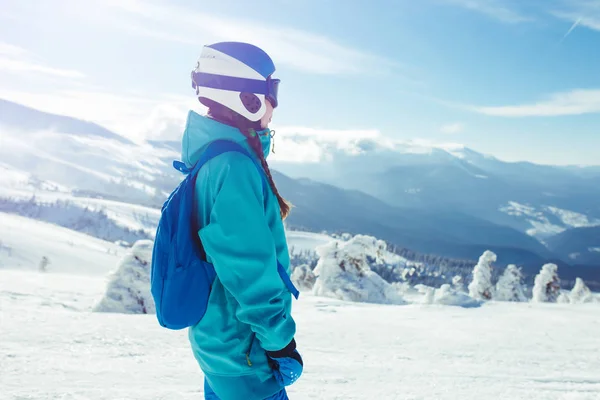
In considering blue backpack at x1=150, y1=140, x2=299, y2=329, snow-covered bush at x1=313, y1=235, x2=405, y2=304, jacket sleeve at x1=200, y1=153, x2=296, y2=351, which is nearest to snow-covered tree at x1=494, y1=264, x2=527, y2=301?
snow-covered bush at x1=313, y1=235, x2=405, y2=304

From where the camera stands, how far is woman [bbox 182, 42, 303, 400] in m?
1.99

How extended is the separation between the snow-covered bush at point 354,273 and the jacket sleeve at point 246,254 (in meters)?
27.1

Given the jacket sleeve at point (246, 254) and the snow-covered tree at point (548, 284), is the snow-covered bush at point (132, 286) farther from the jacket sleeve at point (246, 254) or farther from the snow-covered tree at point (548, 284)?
the snow-covered tree at point (548, 284)

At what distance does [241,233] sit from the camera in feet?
6.53

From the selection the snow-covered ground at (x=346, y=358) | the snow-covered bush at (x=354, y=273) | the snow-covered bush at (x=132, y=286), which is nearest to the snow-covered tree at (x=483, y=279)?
the snow-covered bush at (x=354, y=273)

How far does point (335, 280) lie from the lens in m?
28.8

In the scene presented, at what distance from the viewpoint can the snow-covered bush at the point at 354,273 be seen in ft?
94.0

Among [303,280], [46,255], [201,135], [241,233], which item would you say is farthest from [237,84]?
[46,255]

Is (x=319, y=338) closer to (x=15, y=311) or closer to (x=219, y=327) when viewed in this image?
(x=15, y=311)

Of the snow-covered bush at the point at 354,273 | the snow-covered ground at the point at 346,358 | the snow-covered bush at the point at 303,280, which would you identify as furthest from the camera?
the snow-covered bush at the point at 303,280

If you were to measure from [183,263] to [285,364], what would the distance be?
71cm

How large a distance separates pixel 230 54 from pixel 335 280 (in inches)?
1077

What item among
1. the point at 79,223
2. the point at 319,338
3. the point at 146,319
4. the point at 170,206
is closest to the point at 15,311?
the point at 146,319

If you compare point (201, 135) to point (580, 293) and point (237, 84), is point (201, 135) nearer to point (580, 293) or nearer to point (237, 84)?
point (237, 84)
